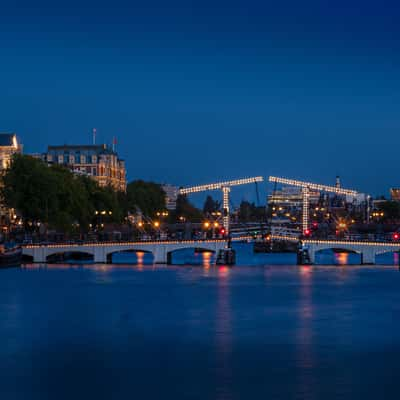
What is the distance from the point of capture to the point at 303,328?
48969 mm

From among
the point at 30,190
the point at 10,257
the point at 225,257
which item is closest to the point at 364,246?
the point at 225,257

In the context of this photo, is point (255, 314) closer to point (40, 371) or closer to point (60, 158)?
point (40, 371)

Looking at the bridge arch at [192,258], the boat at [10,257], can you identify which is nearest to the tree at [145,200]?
the bridge arch at [192,258]

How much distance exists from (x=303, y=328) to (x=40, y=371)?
15466mm

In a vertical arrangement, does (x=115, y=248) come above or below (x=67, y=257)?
above

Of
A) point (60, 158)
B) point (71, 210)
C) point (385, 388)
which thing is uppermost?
point (60, 158)

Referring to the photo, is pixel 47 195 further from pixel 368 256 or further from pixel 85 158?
pixel 85 158

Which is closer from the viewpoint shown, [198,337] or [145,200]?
[198,337]

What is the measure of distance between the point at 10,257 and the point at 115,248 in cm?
1207

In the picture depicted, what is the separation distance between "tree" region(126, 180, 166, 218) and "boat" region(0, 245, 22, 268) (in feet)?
227

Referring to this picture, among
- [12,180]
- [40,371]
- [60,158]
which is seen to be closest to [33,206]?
[12,180]

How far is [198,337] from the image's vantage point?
1810 inches

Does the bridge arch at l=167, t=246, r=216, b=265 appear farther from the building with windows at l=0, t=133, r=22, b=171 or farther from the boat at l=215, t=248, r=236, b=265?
the building with windows at l=0, t=133, r=22, b=171

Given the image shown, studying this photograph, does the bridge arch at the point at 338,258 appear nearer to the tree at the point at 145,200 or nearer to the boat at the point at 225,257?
the boat at the point at 225,257
